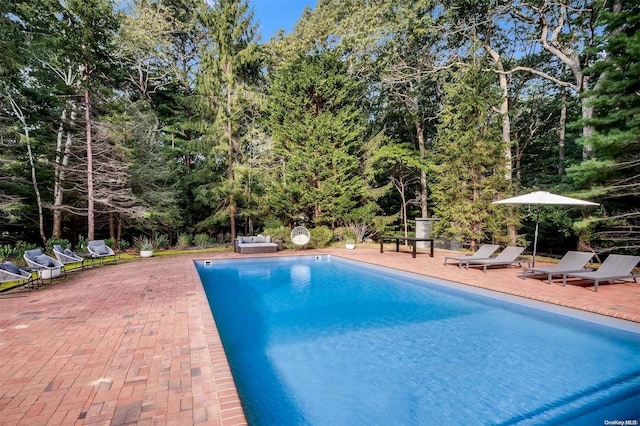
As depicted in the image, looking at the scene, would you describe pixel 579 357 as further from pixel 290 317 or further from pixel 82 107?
pixel 82 107

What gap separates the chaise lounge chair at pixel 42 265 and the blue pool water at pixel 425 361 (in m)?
4.15

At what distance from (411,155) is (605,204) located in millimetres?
10668

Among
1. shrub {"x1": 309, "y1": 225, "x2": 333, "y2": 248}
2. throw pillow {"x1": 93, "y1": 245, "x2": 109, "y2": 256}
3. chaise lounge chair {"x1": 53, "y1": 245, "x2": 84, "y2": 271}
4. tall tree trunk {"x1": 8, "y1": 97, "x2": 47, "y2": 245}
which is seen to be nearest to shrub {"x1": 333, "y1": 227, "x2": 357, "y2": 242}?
shrub {"x1": 309, "y1": 225, "x2": 333, "y2": 248}

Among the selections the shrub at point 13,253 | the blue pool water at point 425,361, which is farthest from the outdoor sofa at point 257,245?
the shrub at point 13,253

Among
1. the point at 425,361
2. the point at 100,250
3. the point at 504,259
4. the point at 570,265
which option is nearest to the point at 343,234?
the point at 504,259

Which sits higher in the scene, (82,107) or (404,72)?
(404,72)

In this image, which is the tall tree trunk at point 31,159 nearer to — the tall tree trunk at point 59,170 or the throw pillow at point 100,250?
the tall tree trunk at point 59,170

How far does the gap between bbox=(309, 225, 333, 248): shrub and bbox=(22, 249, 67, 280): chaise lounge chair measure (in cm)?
1007

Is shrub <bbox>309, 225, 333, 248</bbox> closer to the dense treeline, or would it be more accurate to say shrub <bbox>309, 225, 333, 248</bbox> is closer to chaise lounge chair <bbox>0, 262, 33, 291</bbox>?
the dense treeline

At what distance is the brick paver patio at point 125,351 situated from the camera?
2.54 meters

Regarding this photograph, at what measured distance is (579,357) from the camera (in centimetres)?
418

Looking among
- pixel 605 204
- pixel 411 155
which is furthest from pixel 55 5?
pixel 605 204

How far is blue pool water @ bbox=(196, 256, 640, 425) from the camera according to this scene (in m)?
3.20

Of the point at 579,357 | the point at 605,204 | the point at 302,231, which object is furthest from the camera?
the point at 302,231
